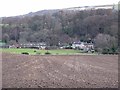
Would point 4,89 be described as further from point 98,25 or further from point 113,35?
point 98,25

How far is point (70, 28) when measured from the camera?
33.2 m

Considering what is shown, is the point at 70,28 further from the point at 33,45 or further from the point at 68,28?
the point at 33,45

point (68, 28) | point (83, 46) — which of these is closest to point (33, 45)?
point (68, 28)

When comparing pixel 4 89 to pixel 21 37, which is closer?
pixel 4 89

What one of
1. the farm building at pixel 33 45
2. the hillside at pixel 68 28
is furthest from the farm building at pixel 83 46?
the farm building at pixel 33 45

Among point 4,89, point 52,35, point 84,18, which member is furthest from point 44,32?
point 4,89

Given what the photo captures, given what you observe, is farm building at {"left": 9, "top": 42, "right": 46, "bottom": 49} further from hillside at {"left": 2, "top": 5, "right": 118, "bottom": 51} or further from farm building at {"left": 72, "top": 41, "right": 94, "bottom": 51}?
farm building at {"left": 72, "top": 41, "right": 94, "bottom": 51}

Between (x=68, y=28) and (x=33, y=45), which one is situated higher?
(x=68, y=28)

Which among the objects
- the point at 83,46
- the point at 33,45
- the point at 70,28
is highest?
the point at 70,28

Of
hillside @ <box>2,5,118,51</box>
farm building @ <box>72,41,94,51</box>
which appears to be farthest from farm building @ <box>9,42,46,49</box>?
farm building @ <box>72,41,94,51</box>

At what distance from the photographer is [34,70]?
887cm

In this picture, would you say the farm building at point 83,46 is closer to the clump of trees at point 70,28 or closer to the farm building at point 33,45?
the clump of trees at point 70,28

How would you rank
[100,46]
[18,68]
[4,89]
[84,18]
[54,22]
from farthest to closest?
[84,18]
[54,22]
[100,46]
[18,68]
[4,89]

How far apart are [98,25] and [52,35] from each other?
442 cm
